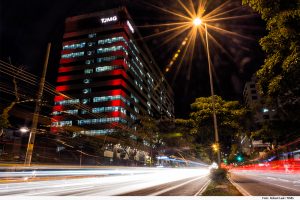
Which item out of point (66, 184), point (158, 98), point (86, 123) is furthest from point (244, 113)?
point (158, 98)

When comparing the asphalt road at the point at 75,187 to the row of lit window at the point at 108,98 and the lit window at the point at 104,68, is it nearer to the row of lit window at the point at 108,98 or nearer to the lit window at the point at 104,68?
the row of lit window at the point at 108,98

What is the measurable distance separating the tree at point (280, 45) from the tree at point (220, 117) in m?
10.7

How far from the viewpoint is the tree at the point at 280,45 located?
242 inches

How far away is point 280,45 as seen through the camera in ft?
22.1

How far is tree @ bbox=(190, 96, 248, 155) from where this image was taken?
1850 cm

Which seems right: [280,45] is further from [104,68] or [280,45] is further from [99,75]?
[104,68]

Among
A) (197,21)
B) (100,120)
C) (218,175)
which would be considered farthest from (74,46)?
(218,175)

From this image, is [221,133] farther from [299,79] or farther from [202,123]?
[299,79]

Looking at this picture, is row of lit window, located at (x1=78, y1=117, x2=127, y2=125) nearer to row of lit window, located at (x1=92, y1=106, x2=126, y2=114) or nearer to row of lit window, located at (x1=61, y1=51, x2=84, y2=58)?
row of lit window, located at (x1=92, y1=106, x2=126, y2=114)

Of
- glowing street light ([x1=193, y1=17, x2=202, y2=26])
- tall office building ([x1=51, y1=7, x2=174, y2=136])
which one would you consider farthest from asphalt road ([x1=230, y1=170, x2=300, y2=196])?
tall office building ([x1=51, y1=7, x2=174, y2=136])

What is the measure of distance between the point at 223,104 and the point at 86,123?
75328 mm

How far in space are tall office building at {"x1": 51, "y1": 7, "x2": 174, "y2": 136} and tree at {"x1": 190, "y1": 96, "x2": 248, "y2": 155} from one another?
65.8 metres

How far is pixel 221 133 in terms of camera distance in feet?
64.7

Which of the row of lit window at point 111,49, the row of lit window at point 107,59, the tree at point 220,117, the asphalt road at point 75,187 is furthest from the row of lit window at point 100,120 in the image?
the tree at point 220,117
